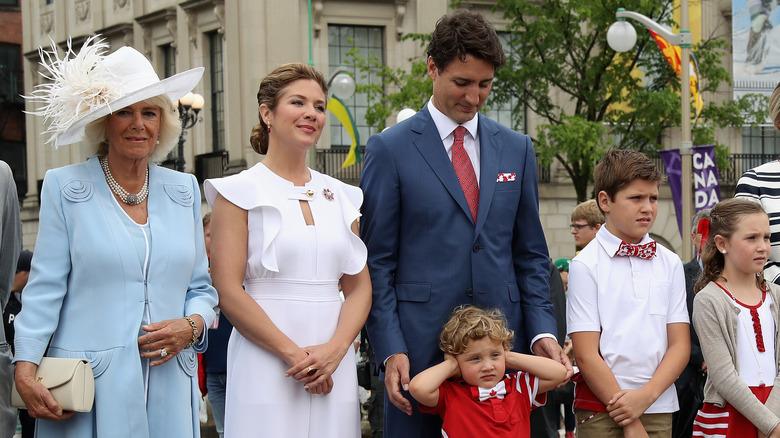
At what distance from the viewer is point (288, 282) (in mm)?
4875

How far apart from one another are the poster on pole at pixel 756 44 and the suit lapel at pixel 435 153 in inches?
504

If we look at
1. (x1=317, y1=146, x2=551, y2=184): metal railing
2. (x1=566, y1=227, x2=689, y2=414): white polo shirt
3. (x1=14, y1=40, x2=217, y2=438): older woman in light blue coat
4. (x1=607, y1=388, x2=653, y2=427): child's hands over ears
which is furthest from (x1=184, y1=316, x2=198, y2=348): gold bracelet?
(x1=317, y1=146, x2=551, y2=184): metal railing

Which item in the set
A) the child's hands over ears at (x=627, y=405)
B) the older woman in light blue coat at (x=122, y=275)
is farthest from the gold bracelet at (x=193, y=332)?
the child's hands over ears at (x=627, y=405)

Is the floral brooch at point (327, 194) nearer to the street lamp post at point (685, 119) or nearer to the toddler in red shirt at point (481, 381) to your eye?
the toddler in red shirt at point (481, 381)

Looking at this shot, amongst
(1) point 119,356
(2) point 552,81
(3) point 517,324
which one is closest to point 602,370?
(3) point 517,324

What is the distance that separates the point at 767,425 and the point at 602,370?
0.91 metres

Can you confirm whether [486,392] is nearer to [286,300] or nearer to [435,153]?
[286,300]

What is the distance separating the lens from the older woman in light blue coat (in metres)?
4.45

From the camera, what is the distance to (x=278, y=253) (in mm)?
4836

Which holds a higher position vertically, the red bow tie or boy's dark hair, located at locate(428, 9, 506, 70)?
boy's dark hair, located at locate(428, 9, 506, 70)

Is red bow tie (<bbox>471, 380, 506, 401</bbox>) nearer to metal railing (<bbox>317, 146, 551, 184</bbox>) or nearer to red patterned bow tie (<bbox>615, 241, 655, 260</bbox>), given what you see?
red patterned bow tie (<bbox>615, 241, 655, 260</bbox>)

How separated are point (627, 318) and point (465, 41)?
170 centimetres

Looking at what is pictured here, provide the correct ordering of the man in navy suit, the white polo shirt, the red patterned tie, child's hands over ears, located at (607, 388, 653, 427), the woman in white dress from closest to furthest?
the woman in white dress → the man in navy suit → the red patterned tie → child's hands over ears, located at (607, 388, 653, 427) → the white polo shirt

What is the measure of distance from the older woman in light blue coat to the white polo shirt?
195 cm
